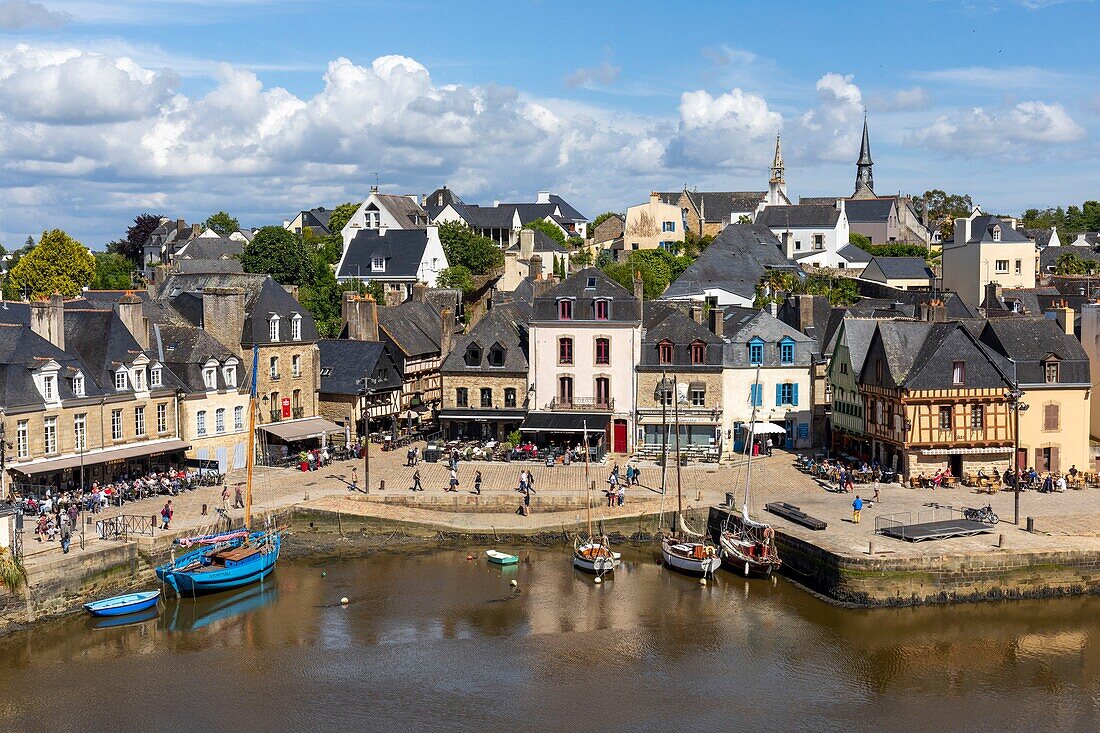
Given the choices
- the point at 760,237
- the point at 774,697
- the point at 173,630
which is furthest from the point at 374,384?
the point at 760,237

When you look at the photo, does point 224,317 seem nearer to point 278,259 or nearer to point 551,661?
point 551,661

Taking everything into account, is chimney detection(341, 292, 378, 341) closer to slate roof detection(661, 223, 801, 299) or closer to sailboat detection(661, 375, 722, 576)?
slate roof detection(661, 223, 801, 299)

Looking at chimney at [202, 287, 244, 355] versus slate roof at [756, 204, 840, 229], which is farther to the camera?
slate roof at [756, 204, 840, 229]

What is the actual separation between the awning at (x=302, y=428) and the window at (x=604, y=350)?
1131 cm

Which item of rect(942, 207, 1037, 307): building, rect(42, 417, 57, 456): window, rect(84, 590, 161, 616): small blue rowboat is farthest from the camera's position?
rect(942, 207, 1037, 307): building

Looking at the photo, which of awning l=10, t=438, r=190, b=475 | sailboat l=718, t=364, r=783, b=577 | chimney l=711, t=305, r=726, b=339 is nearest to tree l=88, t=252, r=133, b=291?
awning l=10, t=438, r=190, b=475

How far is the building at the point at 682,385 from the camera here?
4816cm

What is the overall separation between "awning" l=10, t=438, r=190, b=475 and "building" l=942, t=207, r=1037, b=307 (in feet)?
157

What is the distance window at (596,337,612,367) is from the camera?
49.1 m

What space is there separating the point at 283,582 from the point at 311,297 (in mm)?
34295

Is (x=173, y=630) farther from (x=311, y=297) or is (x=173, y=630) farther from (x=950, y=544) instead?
(x=311, y=297)

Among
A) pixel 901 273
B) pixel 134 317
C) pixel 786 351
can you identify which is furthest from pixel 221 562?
pixel 901 273

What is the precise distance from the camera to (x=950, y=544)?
35.4m

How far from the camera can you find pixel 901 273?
8275 cm
